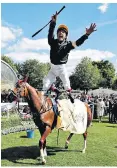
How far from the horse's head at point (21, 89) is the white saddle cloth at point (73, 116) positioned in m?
1.49

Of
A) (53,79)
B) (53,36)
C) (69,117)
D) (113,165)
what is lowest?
(113,165)

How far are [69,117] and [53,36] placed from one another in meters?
2.55

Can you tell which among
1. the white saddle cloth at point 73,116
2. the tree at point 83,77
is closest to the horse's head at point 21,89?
the white saddle cloth at point 73,116

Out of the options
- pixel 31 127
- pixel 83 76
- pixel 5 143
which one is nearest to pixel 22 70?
pixel 83 76

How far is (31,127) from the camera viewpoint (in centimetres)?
1532

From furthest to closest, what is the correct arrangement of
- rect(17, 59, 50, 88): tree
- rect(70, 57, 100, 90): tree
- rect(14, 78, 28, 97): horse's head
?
rect(17, 59, 50, 88): tree < rect(70, 57, 100, 90): tree < rect(14, 78, 28, 97): horse's head

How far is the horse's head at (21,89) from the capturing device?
835cm

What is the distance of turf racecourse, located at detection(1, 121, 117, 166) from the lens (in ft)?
27.7

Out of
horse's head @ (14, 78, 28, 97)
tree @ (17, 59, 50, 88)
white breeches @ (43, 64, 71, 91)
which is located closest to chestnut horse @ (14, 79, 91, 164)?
horse's head @ (14, 78, 28, 97)

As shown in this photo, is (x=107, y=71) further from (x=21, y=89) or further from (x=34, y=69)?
(x=21, y=89)

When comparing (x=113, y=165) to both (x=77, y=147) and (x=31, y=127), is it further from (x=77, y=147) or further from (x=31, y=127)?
(x=31, y=127)

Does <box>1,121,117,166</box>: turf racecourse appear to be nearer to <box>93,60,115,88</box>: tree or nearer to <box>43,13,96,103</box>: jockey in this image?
<box>43,13,96,103</box>: jockey

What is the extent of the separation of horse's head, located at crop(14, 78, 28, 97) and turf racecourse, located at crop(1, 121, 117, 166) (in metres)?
1.70

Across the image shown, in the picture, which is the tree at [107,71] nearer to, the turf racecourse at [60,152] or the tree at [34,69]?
the tree at [34,69]
